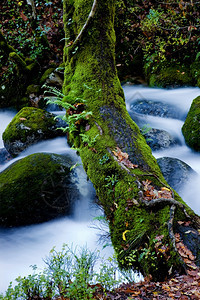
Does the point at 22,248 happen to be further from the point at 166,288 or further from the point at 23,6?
the point at 23,6

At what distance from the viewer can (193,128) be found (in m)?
6.68

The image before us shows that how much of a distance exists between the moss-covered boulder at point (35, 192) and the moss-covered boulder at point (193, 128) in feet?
11.4

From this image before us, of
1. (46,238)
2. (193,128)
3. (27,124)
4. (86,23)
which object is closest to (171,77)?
(193,128)

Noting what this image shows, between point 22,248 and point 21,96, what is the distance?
23.3 ft

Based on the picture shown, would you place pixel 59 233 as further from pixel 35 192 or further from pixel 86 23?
pixel 86 23

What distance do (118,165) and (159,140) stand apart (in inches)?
157

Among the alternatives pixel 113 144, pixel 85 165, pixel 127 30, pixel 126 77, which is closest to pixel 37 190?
pixel 85 165

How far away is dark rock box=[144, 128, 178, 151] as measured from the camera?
6.93m

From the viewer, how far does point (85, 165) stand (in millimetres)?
3771

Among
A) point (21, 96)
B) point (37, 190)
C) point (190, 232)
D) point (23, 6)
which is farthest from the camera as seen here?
point (23, 6)

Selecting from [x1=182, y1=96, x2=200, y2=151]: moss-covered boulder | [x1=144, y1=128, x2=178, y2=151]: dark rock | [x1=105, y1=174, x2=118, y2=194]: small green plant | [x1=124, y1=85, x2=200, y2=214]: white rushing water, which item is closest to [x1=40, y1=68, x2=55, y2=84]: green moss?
[x1=124, y1=85, x2=200, y2=214]: white rushing water

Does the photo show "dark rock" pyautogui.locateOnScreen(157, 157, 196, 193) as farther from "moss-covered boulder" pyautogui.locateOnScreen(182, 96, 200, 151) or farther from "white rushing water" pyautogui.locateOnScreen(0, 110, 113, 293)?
"white rushing water" pyautogui.locateOnScreen(0, 110, 113, 293)

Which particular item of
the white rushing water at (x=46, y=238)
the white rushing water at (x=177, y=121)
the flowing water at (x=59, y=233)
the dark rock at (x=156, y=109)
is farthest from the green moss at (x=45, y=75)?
the white rushing water at (x=46, y=238)

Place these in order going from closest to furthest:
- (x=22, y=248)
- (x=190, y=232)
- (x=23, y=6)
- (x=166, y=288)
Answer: (x=166, y=288)
(x=190, y=232)
(x=22, y=248)
(x=23, y=6)
